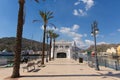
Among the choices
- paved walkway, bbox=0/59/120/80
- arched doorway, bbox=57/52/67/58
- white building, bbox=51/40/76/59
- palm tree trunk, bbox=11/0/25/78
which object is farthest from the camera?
arched doorway, bbox=57/52/67/58

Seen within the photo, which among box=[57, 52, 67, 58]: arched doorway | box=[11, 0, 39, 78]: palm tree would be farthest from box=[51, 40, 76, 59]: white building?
box=[11, 0, 39, 78]: palm tree

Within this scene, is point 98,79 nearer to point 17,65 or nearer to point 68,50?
point 17,65

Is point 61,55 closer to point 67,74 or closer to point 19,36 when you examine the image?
point 67,74

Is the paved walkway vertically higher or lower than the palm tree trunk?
lower

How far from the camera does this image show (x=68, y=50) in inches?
3967

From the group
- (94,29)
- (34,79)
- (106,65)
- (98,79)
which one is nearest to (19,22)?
(34,79)

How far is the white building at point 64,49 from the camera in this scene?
3954 inches

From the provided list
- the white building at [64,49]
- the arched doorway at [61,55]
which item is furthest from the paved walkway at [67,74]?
the arched doorway at [61,55]

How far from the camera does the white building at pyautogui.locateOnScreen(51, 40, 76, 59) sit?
3954 inches

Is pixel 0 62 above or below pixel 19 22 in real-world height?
below

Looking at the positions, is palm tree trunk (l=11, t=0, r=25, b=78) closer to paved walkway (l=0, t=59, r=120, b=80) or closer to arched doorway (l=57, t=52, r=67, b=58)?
paved walkway (l=0, t=59, r=120, b=80)

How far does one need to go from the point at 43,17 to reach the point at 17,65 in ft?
82.2

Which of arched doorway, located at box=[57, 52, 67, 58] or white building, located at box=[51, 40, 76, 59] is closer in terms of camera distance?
white building, located at box=[51, 40, 76, 59]

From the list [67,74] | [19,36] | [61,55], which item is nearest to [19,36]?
[19,36]
